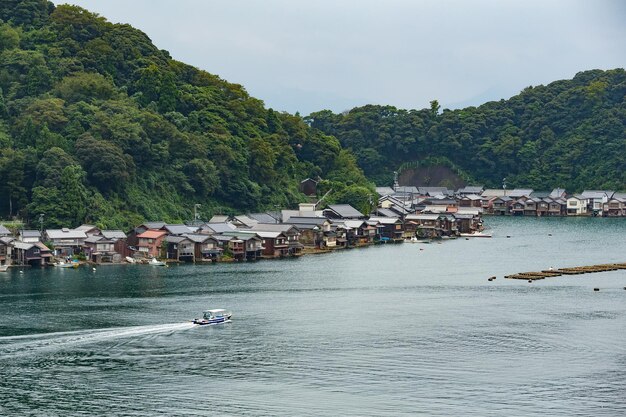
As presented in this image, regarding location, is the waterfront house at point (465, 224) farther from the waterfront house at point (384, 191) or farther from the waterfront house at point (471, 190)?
the waterfront house at point (471, 190)

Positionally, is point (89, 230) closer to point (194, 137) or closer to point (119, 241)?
point (119, 241)

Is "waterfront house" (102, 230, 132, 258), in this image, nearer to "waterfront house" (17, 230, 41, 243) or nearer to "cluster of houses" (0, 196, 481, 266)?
"cluster of houses" (0, 196, 481, 266)

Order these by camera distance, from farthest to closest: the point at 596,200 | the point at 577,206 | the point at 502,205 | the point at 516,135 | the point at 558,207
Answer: the point at 516,135
the point at 502,205
the point at 558,207
the point at 577,206
the point at 596,200

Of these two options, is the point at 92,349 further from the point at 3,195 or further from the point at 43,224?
the point at 3,195

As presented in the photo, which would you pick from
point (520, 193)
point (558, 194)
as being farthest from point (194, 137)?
point (558, 194)

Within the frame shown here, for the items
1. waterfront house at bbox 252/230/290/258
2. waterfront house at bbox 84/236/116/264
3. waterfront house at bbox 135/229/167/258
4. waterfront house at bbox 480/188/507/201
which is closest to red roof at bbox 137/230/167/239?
waterfront house at bbox 135/229/167/258

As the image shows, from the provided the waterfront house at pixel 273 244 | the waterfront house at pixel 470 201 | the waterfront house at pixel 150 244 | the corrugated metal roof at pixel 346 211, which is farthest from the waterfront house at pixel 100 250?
the waterfront house at pixel 470 201
